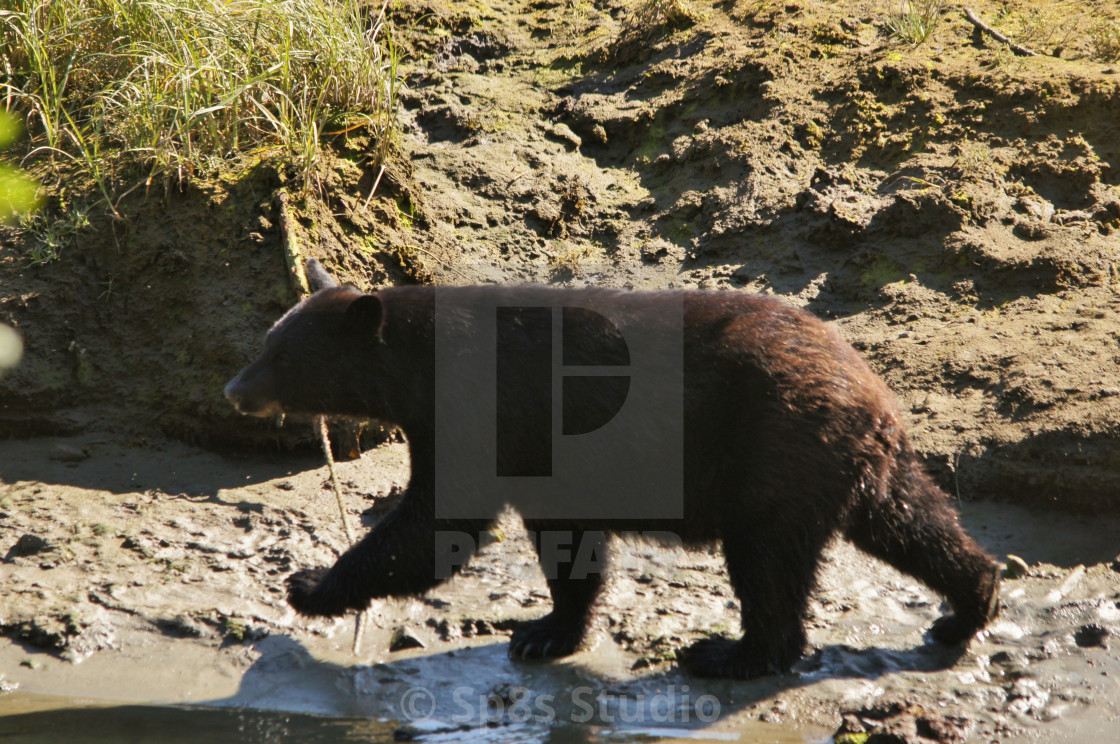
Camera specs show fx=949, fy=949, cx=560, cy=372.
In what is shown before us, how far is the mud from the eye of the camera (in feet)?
13.3

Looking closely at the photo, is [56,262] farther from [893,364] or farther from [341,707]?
[893,364]

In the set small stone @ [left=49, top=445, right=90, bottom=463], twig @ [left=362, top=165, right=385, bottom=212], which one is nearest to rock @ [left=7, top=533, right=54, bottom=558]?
small stone @ [left=49, top=445, right=90, bottom=463]

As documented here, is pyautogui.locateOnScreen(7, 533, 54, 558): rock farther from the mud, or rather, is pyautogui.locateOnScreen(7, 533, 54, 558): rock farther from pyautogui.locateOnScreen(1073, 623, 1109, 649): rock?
pyautogui.locateOnScreen(1073, 623, 1109, 649): rock

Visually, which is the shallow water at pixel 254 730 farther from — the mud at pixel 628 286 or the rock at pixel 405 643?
the rock at pixel 405 643

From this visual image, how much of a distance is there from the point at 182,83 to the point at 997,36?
6349mm

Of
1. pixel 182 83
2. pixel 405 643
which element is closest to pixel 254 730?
pixel 405 643

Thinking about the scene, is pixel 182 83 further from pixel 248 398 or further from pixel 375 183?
pixel 248 398

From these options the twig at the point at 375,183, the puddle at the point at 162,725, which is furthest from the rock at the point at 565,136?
the puddle at the point at 162,725

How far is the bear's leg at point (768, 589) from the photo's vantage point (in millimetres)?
3809

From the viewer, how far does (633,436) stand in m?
4.02

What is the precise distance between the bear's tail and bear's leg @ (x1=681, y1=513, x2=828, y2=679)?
344mm

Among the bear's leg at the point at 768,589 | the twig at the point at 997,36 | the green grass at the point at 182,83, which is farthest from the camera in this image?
the twig at the point at 997,36

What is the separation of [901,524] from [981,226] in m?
3.51

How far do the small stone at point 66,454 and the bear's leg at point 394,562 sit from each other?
Result: 2230mm
